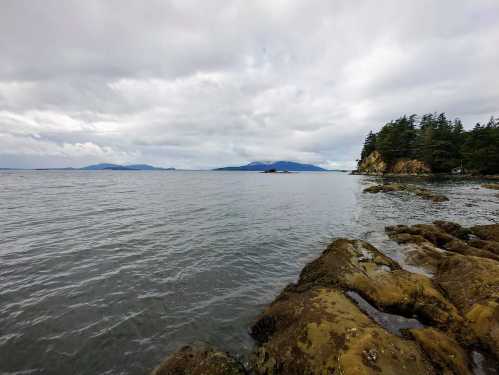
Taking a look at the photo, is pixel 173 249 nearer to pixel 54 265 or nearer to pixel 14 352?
pixel 54 265

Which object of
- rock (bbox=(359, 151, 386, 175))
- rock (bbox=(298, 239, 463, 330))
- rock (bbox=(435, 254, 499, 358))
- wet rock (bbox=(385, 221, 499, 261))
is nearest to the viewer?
rock (bbox=(435, 254, 499, 358))

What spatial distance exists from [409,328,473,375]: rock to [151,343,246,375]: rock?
172 inches

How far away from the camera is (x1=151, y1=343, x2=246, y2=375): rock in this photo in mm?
4762

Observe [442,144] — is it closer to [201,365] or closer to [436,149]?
[436,149]

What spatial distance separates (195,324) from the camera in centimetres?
740

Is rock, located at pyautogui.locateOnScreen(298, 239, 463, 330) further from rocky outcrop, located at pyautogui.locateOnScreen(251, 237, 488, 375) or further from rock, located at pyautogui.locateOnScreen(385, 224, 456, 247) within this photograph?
rock, located at pyautogui.locateOnScreen(385, 224, 456, 247)

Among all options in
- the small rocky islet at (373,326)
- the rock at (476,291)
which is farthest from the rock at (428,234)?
the rock at (476,291)

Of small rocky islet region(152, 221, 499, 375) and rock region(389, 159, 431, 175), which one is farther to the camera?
rock region(389, 159, 431, 175)

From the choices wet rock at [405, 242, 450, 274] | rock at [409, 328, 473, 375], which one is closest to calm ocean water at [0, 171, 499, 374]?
wet rock at [405, 242, 450, 274]

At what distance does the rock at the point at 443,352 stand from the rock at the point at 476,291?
104 centimetres

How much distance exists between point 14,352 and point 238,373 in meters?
6.55

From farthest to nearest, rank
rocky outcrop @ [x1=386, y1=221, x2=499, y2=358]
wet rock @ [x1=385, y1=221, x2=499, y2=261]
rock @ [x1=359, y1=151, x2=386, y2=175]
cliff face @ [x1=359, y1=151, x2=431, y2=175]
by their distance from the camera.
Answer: rock @ [x1=359, y1=151, x2=386, y2=175] → cliff face @ [x1=359, y1=151, x2=431, y2=175] → wet rock @ [x1=385, y1=221, x2=499, y2=261] → rocky outcrop @ [x1=386, y1=221, x2=499, y2=358]

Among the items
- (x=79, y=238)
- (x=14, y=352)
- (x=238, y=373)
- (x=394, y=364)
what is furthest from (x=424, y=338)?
(x=79, y=238)

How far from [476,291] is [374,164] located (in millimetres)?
127866
